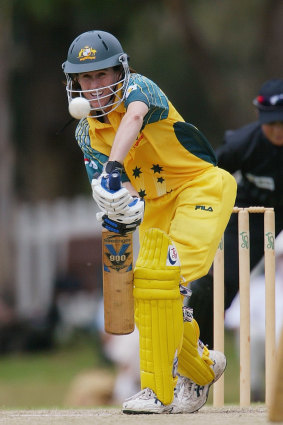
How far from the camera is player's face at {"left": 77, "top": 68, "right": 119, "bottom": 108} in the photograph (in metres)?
4.53

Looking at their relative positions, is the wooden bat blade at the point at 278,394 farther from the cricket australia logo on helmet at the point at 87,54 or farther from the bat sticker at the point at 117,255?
the cricket australia logo on helmet at the point at 87,54

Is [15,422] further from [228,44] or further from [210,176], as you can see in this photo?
[228,44]

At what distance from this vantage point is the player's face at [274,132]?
239 inches

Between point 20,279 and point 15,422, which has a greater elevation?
point 15,422

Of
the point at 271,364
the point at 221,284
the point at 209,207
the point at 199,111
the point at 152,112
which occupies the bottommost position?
the point at 199,111

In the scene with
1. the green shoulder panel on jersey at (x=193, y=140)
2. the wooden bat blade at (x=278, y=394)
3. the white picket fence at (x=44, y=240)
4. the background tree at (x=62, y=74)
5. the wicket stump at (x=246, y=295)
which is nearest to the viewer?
the wooden bat blade at (x=278, y=394)

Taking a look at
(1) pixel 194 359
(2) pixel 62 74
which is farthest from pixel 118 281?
(2) pixel 62 74

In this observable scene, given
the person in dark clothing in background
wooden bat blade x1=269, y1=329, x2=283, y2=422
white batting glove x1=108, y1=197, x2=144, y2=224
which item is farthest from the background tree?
wooden bat blade x1=269, y1=329, x2=283, y2=422

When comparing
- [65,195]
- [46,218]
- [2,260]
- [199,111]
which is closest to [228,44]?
[199,111]

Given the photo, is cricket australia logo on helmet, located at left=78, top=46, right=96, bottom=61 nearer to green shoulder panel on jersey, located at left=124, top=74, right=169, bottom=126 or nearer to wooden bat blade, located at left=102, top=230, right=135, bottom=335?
green shoulder panel on jersey, located at left=124, top=74, right=169, bottom=126

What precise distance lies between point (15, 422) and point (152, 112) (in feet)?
4.64

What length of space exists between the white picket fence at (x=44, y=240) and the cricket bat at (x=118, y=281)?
→ 40.5 feet

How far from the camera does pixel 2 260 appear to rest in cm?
1609

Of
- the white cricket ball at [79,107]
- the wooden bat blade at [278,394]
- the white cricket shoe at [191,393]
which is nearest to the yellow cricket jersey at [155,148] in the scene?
the white cricket ball at [79,107]
